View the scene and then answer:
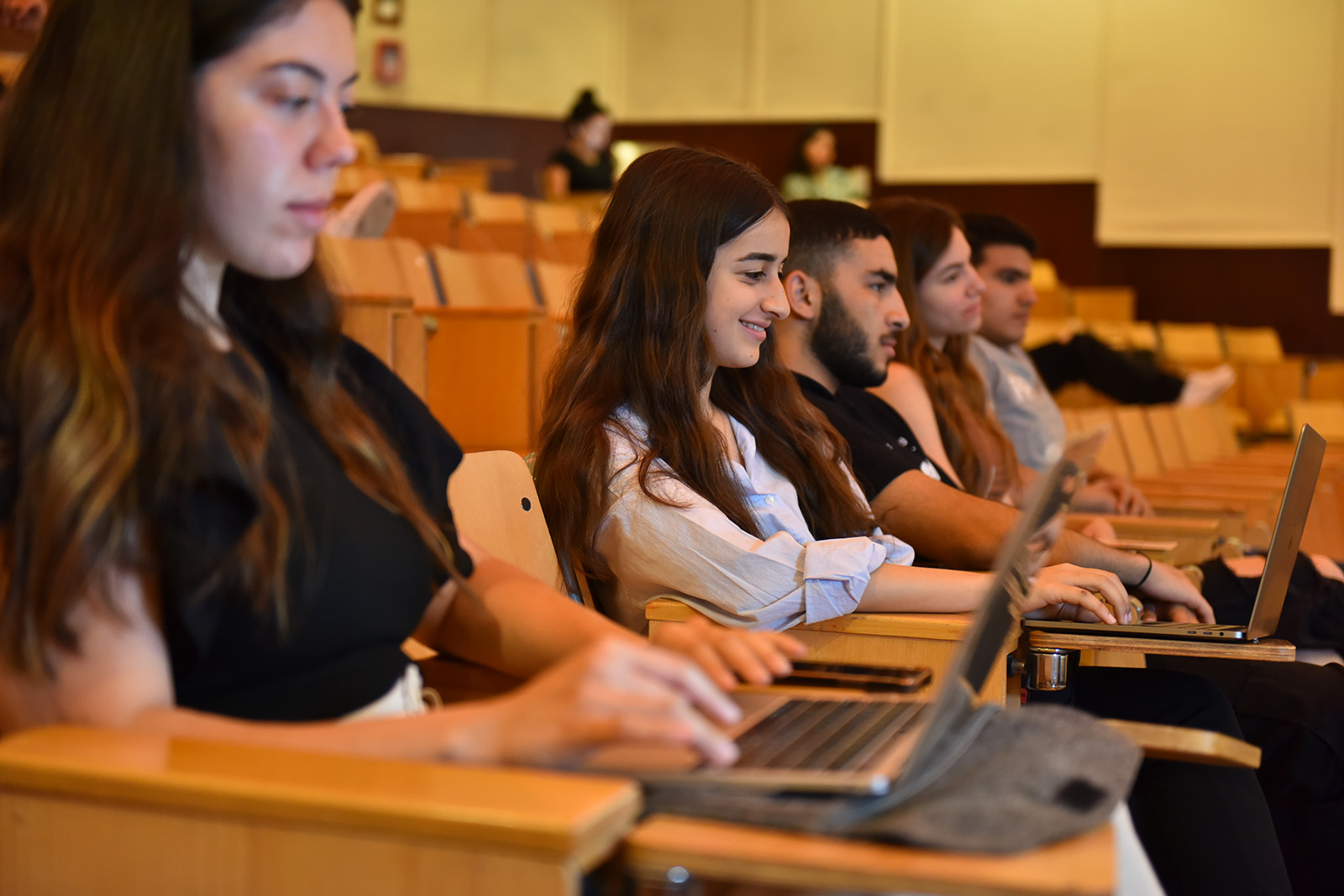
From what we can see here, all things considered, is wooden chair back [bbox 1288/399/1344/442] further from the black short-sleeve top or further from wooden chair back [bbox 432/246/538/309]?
the black short-sleeve top

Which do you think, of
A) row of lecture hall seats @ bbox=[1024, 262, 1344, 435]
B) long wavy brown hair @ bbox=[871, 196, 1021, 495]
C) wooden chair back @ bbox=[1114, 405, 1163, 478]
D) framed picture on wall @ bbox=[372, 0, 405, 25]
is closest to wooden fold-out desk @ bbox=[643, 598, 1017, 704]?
long wavy brown hair @ bbox=[871, 196, 1021, 495]

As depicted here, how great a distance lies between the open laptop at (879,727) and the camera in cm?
75

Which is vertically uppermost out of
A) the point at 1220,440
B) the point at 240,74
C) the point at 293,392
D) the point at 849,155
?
the point at 849,155

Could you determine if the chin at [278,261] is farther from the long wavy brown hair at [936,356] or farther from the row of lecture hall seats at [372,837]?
the long wavy brown hair at [936,356]

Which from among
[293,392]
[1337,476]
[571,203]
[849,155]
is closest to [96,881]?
[293,392]

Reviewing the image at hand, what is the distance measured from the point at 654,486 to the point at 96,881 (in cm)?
82

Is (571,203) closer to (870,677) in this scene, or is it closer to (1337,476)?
(1337,476)

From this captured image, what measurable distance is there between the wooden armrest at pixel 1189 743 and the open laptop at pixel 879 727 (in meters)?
0.19

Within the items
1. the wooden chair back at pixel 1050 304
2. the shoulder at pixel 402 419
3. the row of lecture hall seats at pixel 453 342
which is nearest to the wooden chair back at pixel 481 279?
the row of lecture hall seats at pixel 453 342

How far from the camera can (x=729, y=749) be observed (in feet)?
2.51

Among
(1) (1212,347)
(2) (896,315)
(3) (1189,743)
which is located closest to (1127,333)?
(1) (1212,347)

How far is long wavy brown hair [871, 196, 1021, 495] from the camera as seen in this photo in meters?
2.56

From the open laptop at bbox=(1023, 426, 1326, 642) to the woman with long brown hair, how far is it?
0.09 metres

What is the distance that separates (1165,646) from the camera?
4.61ft
